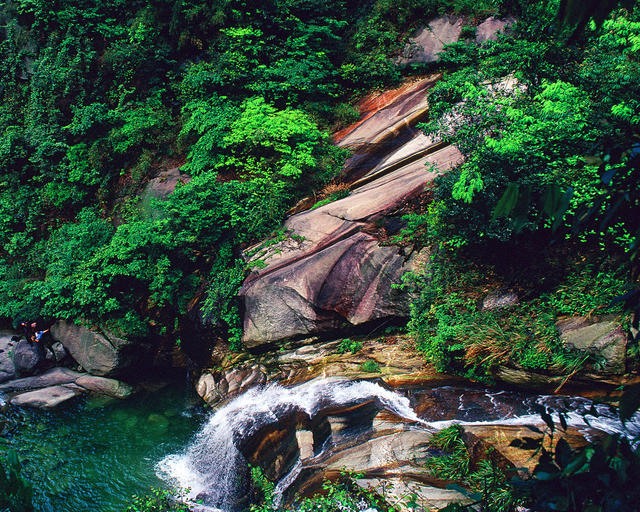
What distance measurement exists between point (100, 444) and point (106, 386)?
161cm

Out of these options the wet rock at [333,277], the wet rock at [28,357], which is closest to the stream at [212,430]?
the wet rock at [333,277]

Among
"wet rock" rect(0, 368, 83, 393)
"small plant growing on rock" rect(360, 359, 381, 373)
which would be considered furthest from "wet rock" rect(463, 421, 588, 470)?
"wet rock" rect(0, 368, 83, 393)

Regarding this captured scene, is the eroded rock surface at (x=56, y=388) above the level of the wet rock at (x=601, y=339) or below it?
above

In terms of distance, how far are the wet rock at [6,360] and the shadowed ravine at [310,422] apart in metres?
4.81

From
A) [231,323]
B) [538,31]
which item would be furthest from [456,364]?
[538,31]

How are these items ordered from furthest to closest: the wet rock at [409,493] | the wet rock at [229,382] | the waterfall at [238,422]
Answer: the wet rock at [229,382] < the waterfall at [238,422] < the wet rock at [409,493]

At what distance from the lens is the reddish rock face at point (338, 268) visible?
24.3 ft

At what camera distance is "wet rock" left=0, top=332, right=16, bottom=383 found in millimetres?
9055

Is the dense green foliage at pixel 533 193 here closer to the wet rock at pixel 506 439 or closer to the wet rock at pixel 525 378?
the wet rock at pixel 525 378

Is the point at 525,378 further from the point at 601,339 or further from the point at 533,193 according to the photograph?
the point at 533,193

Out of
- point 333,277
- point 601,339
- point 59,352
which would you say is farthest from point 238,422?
point 601,339

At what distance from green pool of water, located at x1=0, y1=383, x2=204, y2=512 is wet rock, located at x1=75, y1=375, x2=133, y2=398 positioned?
0.57 ft

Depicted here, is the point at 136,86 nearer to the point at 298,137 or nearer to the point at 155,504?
the point at 298,137

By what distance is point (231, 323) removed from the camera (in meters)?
8.22
